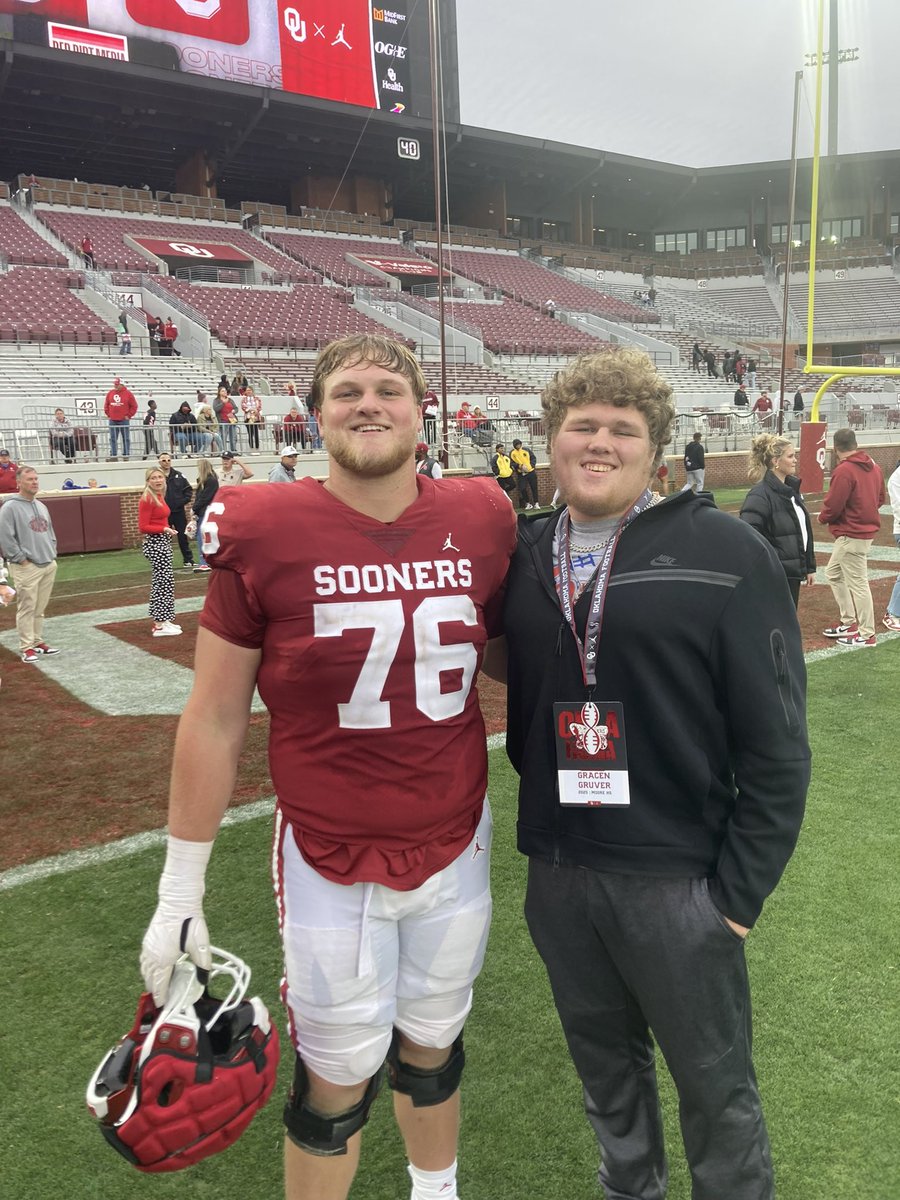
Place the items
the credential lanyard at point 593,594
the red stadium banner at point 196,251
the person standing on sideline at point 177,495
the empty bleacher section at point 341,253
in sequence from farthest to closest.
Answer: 1. the empty bleacher section at point 341,253
2. the red stadium banner at point 196,251
3. the person standing on sideline at point 177,495
4. the credential lanyard at point 593,594

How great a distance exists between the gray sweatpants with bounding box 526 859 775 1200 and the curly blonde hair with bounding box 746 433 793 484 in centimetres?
523

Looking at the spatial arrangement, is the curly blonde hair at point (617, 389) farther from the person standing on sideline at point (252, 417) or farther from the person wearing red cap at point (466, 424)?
the person wearing red cap at point (466, 424)

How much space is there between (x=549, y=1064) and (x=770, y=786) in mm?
1589

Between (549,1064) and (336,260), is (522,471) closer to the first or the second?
(549,1064)

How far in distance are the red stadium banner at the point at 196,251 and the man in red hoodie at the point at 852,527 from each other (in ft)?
98.9

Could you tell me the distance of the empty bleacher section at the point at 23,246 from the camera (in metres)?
28.0

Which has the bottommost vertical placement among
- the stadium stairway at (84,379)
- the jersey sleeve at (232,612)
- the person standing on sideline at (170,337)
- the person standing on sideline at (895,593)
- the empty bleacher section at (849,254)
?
the person standing on sideline at (895,593)

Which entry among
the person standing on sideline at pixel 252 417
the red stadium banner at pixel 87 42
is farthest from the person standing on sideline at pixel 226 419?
the red stadium banner at pixel 87 42

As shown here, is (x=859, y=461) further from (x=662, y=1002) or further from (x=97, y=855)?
(x=662, y=1002)

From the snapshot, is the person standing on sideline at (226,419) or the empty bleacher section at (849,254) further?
the empty bleacher section at (849,254)

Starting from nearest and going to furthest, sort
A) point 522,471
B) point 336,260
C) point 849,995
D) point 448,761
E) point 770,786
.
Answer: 1. point 770,786
2. point 448,761
3. point 849,995
4. point 522,471
5. point 336,260

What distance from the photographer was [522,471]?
1980 cm

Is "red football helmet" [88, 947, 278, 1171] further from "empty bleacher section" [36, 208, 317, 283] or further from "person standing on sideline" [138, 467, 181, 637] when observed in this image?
"empty bleacher section" [36, 208, 317, 283]

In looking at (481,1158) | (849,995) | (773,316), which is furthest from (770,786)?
(773,316)
